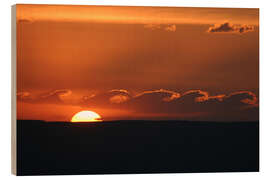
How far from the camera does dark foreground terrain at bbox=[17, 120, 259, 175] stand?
8.58m

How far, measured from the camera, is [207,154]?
885 cm

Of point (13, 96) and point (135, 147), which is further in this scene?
Result: point (135, 147)

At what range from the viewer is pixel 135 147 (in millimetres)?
8734

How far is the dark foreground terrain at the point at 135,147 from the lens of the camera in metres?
8.58

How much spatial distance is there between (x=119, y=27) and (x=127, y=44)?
29 centimetres

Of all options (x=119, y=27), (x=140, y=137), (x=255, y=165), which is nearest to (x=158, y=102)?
(x=140, y=137)

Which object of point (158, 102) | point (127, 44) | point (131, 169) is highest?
point (127, 44)

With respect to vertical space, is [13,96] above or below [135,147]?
above

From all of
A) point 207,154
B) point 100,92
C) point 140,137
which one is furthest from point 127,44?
point 207,154

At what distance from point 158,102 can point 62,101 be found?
1.50 m

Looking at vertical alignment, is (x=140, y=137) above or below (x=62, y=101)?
below

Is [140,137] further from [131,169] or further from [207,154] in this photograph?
[207,154]

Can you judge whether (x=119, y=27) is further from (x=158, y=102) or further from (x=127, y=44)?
(x=158, y=102)

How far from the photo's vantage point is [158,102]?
8781 mm
